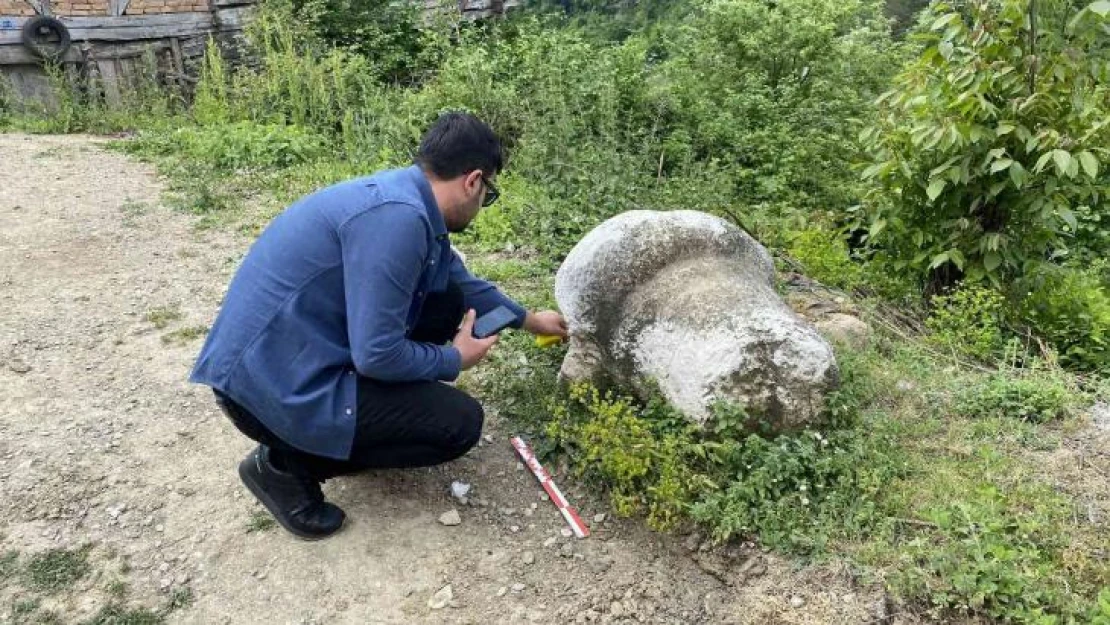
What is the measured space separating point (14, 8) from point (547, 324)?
29.5 ft

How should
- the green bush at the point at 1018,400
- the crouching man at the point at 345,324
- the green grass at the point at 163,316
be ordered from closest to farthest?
the crouching man at the point at 345,324 < the green bush at the point at 1018,400 < the green grass at the point at 163,316

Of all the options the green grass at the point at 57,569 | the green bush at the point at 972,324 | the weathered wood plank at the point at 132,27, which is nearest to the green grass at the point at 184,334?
the green grass at the point at 57,569

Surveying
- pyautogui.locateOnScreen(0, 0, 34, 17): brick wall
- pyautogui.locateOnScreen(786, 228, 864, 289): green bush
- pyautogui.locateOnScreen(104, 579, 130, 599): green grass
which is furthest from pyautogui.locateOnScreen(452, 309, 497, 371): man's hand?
pyautogui.locateOnScreen(0, 0, 34, 17): brick wall

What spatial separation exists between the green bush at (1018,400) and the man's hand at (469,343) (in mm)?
1964

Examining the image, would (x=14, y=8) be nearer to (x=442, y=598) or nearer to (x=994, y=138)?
(x=442, y=598)

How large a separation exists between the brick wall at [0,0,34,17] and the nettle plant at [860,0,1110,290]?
9304 millimetres

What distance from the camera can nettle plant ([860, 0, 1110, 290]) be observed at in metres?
→ 3.91

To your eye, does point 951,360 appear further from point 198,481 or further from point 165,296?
point 165,296

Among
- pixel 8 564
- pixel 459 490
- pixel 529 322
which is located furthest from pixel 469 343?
pixel 8 564

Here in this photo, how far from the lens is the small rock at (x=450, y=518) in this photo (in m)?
3.06

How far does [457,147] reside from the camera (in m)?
2.65

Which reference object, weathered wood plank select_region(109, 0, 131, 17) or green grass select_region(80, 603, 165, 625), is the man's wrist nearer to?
green grass select_region(80, 603, 165, 625)

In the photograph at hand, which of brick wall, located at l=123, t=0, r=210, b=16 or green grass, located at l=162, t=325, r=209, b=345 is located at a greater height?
brick wall, located at l=123, t=0, r=210, b=16

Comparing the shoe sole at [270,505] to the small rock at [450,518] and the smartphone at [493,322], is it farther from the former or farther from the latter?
the smartphone at [493,322]
